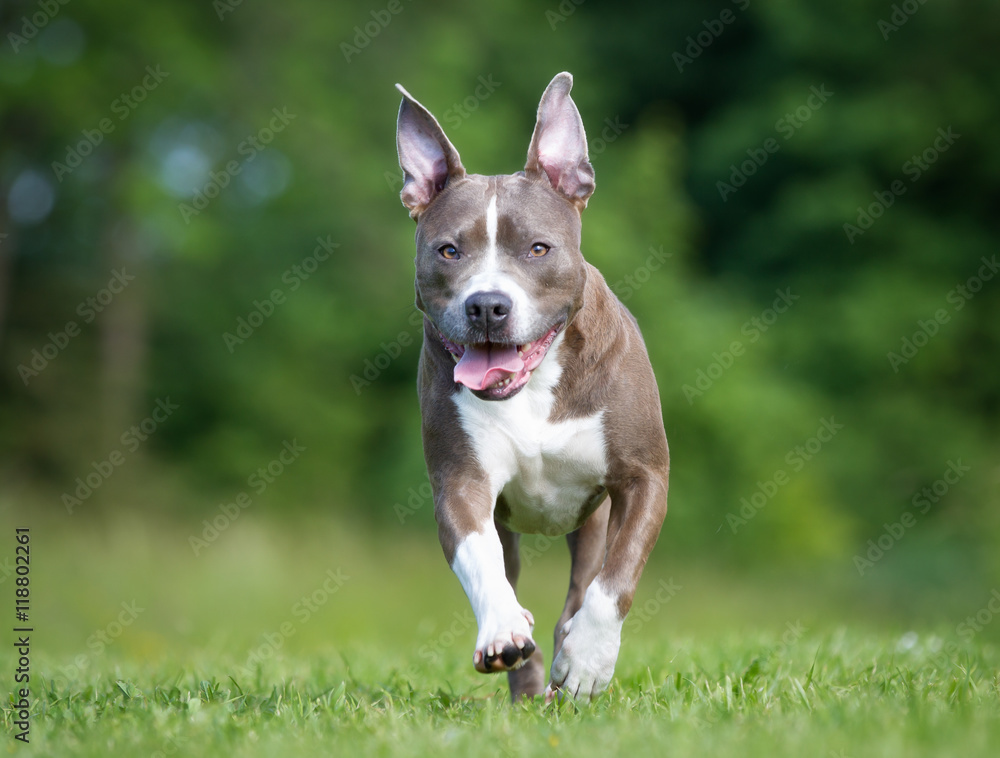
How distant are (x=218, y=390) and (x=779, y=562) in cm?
822

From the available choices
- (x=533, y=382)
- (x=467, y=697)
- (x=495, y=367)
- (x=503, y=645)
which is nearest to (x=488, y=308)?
(x=495, y=367)

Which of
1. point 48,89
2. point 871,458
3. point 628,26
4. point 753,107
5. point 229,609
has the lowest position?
point 229,609

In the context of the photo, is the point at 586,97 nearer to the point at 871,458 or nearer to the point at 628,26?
the point at 628,26

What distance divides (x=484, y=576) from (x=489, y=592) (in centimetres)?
9

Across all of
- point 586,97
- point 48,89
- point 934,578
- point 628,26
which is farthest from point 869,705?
point 628,26

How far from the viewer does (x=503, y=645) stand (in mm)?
3848

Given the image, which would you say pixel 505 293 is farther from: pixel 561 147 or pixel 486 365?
pixel 561 147

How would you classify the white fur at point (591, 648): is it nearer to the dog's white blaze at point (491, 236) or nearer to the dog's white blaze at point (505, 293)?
the dog's white blaze at point (505, 293)

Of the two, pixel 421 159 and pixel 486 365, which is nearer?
pixel 486 365

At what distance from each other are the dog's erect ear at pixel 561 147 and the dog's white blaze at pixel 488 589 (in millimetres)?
1481

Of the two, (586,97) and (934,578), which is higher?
(586,97)

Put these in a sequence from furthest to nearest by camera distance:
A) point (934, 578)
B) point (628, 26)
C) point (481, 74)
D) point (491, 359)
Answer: point (628, 26) < point (481, 74) < point (934, 578) < point (491, 359)

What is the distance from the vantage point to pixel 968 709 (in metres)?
3.68

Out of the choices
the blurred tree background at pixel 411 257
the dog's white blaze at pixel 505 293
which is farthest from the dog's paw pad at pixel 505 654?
the blurred tree background at pixel 411 257
